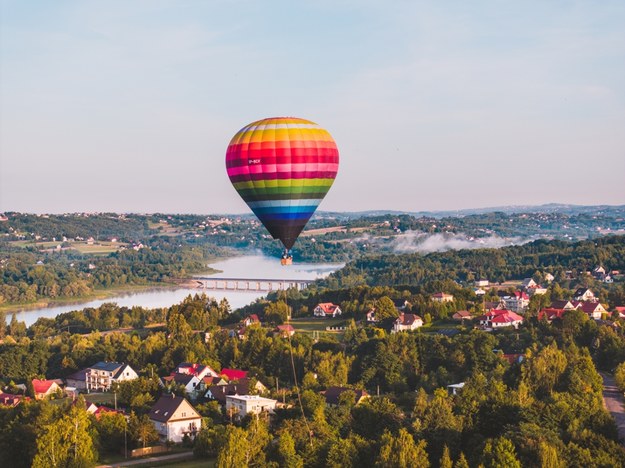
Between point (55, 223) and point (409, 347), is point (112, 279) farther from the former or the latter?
point (55, 223)

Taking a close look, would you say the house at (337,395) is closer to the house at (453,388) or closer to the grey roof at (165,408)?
the house at (453,388)

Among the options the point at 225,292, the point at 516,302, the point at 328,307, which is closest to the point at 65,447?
the point at 328,307

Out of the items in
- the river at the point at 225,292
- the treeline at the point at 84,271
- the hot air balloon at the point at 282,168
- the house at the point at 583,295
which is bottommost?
the river at the point at 225,292

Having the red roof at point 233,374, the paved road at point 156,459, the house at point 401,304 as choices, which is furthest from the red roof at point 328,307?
the paved road at point 156,459

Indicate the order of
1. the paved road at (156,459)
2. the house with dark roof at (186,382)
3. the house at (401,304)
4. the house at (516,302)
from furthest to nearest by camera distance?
1. the house at (516,302)
2. the house at (401,304)
3. the house with dark roof at (186,382)
4. the paved road at (156,459)

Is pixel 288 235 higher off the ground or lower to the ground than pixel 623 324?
higher

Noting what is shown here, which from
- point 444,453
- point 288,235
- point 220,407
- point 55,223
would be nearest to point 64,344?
point 220,407
